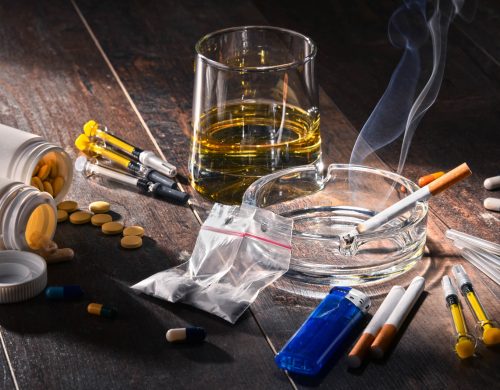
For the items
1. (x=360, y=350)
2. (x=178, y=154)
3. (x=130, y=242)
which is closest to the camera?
(x=360, y=350)

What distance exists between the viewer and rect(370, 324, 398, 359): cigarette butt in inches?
37.3

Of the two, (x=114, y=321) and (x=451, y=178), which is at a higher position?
(x=451, y=178)

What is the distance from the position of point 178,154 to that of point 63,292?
0.40 metres

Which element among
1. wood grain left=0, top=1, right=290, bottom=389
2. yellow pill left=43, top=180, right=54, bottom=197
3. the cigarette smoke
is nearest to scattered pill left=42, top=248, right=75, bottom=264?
wood grain left=0, top=1, right=290, bottom=389

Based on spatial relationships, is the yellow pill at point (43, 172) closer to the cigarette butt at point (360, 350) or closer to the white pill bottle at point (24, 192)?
the white pill bottle at point (24, 192)

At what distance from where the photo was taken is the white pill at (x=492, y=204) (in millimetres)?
1235

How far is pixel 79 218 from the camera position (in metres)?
1.21

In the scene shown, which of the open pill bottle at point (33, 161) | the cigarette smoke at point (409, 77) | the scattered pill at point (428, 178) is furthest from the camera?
the cigarette smoke at point (409, 77)

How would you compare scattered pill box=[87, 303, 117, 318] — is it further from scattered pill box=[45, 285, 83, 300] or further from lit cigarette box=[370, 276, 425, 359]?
lit cigarette box=[370, 276, 425, 359]

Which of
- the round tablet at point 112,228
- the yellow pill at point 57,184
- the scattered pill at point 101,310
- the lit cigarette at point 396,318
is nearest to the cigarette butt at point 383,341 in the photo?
the lit cigarette at point 396,318

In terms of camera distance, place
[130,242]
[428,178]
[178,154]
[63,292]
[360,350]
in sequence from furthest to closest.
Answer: [178,154]
[428,178]
[130,242]
[63,292]
[360,350]

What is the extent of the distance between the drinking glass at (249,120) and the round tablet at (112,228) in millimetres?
138

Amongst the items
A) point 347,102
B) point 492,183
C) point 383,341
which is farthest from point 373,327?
point 347,102

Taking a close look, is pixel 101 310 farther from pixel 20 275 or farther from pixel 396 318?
pixel 396 318
